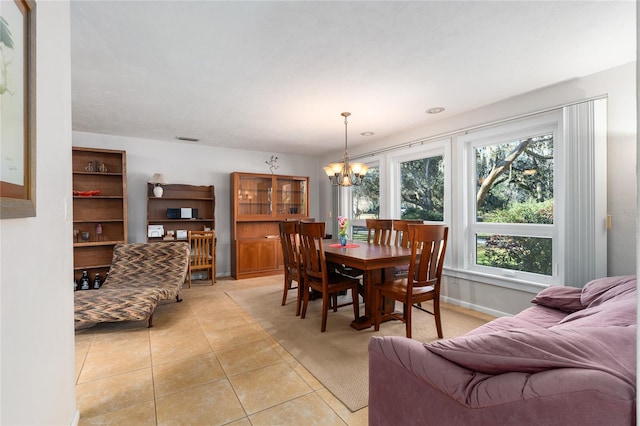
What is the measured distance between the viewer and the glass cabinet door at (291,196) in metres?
5.73

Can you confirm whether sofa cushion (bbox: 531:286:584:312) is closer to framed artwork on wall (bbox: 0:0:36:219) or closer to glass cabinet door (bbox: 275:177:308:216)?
framed artwork on wall (bbox: 0:0:36:219)

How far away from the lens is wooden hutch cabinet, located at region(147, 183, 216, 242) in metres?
4.75

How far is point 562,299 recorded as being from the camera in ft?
7.15

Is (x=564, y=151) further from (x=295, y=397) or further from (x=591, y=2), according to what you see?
(x=295, y=397)

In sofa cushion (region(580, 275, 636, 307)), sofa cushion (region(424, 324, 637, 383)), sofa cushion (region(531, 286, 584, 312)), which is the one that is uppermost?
sofa cushion (region(424, 324, 637, 383))

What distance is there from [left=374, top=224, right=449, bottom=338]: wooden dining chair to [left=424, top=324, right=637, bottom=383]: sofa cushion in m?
1.54

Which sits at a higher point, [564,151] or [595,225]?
[564,151]

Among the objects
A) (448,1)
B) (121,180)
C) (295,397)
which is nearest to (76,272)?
(121,180)

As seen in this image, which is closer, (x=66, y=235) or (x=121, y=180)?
(x=66, y=235)

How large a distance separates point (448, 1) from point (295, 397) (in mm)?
2550

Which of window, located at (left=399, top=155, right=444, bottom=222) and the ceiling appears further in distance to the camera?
window, located at (left=399, top=155, right=444, bottom=222)

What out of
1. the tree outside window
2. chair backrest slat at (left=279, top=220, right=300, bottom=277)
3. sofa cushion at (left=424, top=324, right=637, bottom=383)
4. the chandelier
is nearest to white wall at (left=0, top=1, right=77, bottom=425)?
sofa cushion at (left=424, top=324, right=637, bottom=383)

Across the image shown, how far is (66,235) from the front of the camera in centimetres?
151

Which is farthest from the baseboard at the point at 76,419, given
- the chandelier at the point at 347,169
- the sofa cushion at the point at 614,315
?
the chandelier at the point at 347,169
